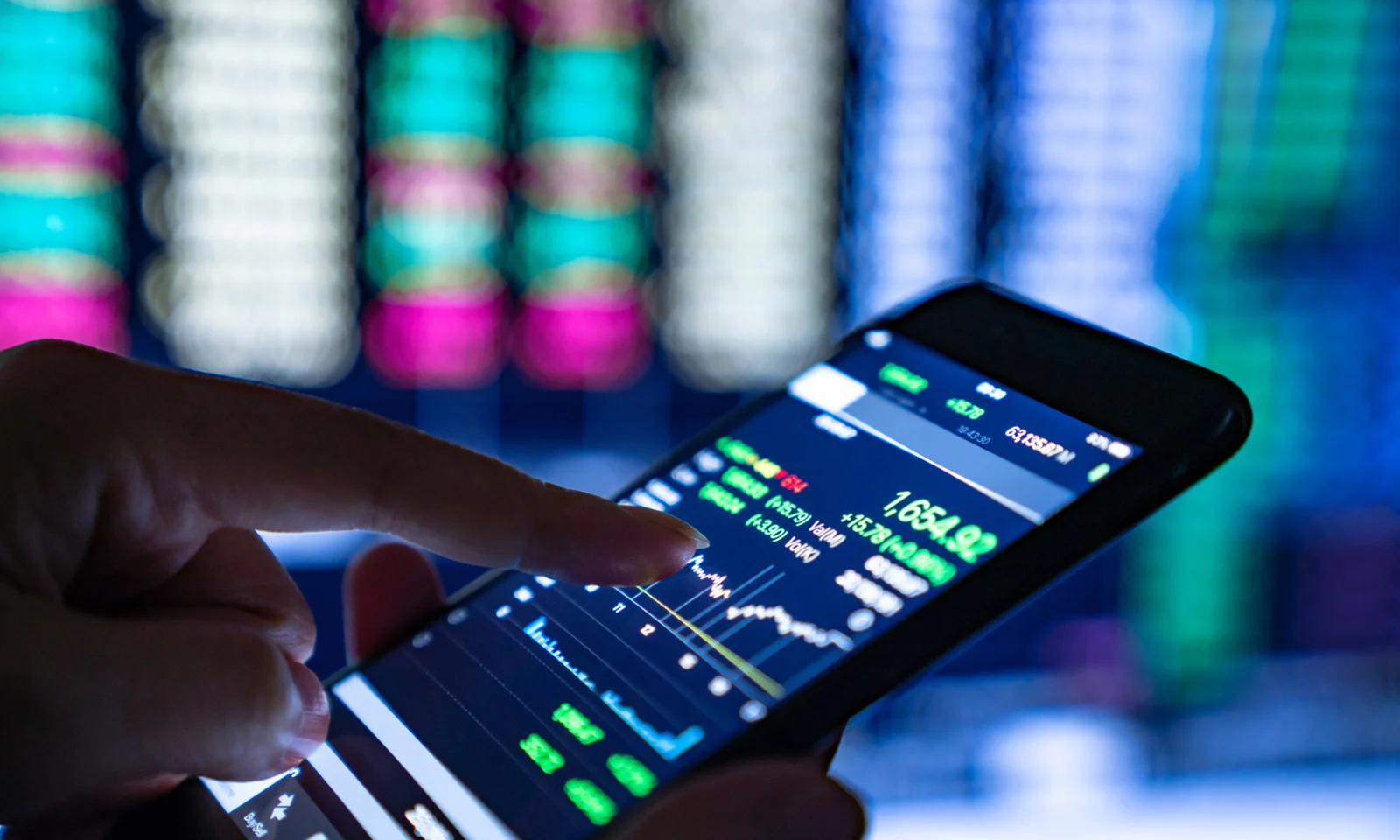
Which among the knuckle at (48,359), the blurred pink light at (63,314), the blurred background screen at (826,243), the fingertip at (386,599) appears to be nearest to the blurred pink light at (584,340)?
the blurred background screen at (826,243)

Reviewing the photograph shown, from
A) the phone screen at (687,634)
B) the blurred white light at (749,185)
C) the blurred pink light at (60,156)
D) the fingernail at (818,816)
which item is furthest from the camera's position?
the blurred white light at (749,185)

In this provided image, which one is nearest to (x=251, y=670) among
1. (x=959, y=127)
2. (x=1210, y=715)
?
(x=959, y=127)

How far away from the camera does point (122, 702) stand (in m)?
0.36

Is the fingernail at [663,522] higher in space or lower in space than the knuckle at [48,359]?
lower

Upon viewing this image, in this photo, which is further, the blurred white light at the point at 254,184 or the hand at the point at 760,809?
the blurred white light at the point at 254,184

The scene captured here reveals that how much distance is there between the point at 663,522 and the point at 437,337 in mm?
668

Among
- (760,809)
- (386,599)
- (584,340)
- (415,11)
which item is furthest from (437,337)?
(760,809)

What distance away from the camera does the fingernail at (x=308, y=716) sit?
1.43 ft

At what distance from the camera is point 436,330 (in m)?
1.09

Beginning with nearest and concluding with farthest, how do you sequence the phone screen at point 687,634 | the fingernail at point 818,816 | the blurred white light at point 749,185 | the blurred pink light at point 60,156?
the fingernail at point 818,816 → the phone screen at point 687,634 → the blurred pink light at point 60,156 → the blurred white light at point 749,185

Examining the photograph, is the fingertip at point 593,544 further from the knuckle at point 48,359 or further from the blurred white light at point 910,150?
the blurred white light at point 910,150

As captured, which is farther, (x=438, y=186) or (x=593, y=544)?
(x=438, y=186)

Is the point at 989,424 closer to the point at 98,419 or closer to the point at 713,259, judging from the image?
the point at 98,419

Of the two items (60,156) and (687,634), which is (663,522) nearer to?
(687,634)
